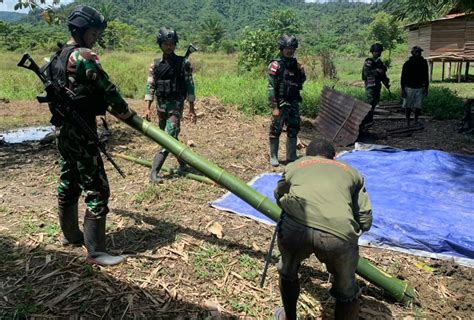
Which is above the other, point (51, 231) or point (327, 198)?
point (327, 198)

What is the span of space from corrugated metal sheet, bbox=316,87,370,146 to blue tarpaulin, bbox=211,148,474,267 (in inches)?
41.8

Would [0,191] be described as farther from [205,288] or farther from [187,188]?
[205,288]

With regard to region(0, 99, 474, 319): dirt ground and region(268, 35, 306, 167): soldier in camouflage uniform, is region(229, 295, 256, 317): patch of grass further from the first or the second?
region(268, 35, 306, 167): soldier in camouflage uniform

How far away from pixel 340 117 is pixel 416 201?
165 inches

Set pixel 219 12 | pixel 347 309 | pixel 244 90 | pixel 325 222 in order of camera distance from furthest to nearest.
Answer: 1. pixel 219 12
2. pixel 244 90
3. pixel 347 309
4. pixel 325 222

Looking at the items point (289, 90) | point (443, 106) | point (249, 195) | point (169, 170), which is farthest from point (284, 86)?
point (443, 106)

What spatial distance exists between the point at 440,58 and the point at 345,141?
16.8 m

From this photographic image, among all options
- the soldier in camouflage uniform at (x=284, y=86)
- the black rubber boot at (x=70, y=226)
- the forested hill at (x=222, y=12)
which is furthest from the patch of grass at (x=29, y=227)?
the forested hill at (x=222, y=12)

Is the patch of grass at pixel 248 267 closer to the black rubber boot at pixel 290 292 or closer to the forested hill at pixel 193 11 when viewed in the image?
the black rubber boot at pixel 290 292

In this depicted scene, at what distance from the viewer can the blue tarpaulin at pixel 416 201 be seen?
13.9 ft

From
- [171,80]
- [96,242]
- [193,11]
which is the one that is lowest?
[96,242]

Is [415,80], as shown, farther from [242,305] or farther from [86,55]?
[86,55]

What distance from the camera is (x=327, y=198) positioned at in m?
2.58

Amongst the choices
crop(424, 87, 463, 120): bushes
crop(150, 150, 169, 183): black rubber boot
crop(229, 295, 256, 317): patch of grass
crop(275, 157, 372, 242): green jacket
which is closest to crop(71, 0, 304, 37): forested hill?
crop(424, 87, 463, 120): bushes
